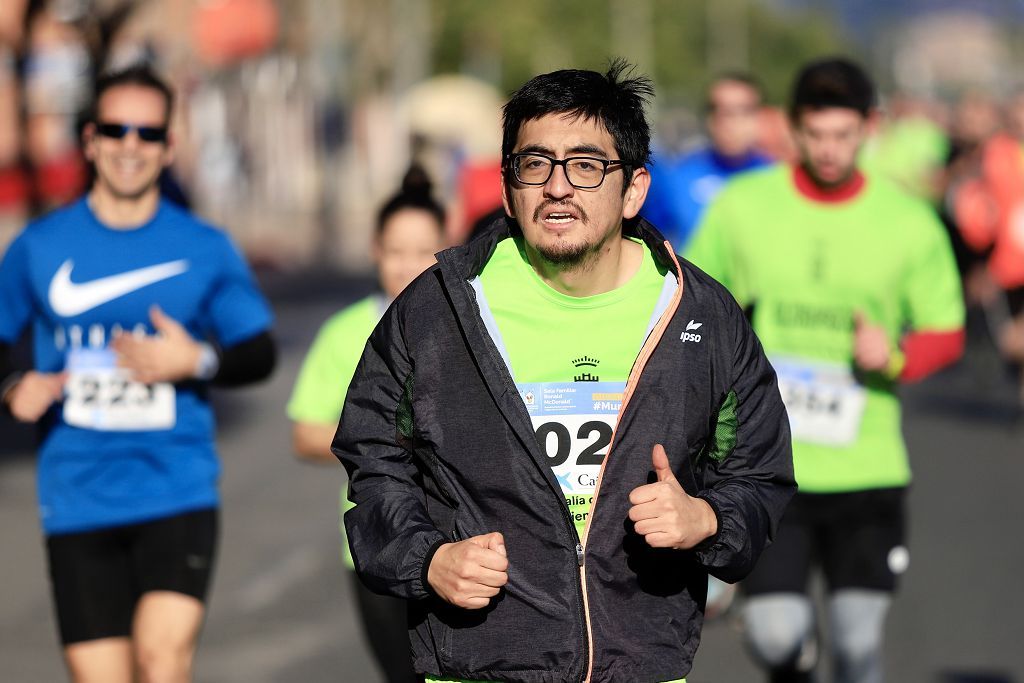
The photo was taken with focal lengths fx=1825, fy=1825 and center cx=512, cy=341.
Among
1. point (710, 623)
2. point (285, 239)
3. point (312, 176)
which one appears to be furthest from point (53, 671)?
point (312, 176)

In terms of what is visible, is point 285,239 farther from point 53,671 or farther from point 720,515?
point 720,515

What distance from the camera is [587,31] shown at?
87.8 meters

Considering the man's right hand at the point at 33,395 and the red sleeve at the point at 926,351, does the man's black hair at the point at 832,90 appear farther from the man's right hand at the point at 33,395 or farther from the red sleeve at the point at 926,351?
the man's right hand at the point at 33,395

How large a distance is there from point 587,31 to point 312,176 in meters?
32.0

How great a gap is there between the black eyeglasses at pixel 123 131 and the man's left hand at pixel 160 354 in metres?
0.54

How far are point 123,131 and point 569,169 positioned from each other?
7.47 ft

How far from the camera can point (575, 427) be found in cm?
349

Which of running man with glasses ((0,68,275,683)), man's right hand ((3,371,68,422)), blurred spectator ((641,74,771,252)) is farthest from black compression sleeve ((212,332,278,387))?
blurred spectator ((641,74,771,252))

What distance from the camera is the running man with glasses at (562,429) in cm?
341

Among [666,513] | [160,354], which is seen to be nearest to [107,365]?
[160,354]

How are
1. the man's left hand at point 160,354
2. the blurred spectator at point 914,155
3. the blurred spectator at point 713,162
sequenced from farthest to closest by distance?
the blurred spectator at point 914,155, the blurred spectator at point 713,162, the man's left hand at point 160,354

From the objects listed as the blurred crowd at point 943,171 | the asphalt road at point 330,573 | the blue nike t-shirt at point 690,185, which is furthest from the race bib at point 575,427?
the blue nike t-shirt at point 690,185

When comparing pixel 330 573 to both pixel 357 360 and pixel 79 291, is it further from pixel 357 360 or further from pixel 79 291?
pixel 79 291

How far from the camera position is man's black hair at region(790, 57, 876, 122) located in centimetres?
562
